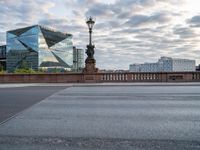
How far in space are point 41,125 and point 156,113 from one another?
12.1 feet

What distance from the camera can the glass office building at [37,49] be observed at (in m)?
129

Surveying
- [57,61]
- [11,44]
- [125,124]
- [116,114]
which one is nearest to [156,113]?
[116,114]

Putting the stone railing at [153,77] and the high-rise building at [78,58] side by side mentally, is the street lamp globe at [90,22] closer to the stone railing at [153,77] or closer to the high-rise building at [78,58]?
the stone railing at [153,77]

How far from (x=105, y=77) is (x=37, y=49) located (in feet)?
348

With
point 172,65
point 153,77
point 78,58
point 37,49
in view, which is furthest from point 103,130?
point 78,58

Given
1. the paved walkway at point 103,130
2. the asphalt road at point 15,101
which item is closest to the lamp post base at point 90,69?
the asphalt road at point 15,101

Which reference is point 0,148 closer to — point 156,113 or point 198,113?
point 156,113

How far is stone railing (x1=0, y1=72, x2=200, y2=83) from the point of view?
27.0m

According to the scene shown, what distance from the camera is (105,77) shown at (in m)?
27.9

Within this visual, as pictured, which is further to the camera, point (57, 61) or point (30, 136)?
point (57, 61)

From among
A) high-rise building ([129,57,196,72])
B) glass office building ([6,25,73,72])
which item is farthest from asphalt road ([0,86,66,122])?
glass office building ([6,25,73,72])

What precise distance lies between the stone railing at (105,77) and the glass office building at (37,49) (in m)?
98.9

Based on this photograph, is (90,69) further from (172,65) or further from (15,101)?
(172,65)

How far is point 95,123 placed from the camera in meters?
7.23
